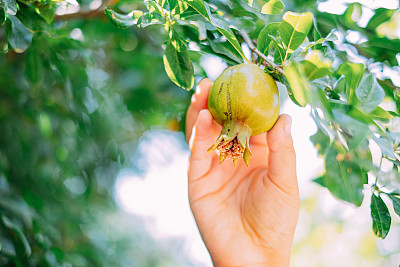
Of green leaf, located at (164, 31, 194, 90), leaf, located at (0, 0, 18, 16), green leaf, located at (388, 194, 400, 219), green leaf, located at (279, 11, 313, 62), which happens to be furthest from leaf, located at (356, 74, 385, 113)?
leaf, located at (0, 0, 18, 16)

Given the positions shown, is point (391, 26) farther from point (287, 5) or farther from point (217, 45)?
point (217, 45)

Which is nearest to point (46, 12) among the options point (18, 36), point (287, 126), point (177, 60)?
point (18, 36)

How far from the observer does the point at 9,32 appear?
0.80m

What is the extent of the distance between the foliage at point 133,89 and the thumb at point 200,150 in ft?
0.60

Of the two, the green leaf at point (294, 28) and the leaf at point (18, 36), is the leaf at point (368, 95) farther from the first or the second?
the leaf at point (18, 36)

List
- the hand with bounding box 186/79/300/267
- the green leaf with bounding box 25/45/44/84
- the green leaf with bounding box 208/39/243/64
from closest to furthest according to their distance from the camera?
the green leaf with bounding box 208/39/243/64 < the hand with bounding box 186/79/300/267 < the green leaf with bounding box 25/45/44/84

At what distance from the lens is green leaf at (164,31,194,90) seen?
751 millimetres

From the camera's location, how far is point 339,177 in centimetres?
58

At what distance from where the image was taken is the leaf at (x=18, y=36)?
0.80m

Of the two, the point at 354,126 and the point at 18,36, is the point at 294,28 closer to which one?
the point at 354,126

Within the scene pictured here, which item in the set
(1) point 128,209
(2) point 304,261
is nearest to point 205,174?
(1) point 128,209

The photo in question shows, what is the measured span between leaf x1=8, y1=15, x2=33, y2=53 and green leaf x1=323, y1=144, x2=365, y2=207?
704mm

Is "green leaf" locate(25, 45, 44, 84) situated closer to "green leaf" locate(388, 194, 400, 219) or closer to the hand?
the hand

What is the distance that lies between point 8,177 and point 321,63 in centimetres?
173
